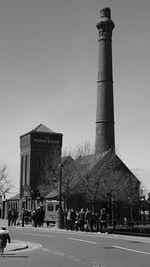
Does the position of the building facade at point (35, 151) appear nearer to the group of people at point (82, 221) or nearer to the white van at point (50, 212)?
the white van at point (50, 212)

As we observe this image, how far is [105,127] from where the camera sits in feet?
223

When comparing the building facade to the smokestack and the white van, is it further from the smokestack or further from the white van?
the white van

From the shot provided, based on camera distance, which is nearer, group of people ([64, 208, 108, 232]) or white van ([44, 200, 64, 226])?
group of people ([64, 208, 108, 232])

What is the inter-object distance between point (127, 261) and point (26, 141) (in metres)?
72.5

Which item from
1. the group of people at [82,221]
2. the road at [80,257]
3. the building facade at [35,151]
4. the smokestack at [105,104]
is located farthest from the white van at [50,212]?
the building facade at [35,151]

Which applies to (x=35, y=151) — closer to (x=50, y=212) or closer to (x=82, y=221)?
(x=50, y=212)

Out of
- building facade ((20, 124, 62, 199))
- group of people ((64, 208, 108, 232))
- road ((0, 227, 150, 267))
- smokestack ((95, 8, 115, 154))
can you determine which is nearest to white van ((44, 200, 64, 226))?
group of people ((64, 208, 108, 232))

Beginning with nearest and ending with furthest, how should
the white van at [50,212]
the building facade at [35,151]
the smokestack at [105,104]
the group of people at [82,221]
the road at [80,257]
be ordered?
the road at [80,257] → the group of people at [82,221] → the white van at [50,212] → the smokestack at [105,104] → the building facade at [35,151]

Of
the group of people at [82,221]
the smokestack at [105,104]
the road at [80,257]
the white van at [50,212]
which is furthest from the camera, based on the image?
the smokestack at [105,104]

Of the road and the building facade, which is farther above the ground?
the building facade

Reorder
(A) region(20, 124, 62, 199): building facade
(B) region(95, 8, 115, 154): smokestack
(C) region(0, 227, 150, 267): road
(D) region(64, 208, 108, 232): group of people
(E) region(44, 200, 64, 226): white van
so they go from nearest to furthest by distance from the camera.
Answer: (C) region(0, 227, 150, 267): road < (D) region(64, 208, 108, 232): group of people < (E) region(44, 200, 64, 226): white van < (B) region(95, 8, 115, 154): smokestack < (A) region(20, 124, 62, 199): building facade

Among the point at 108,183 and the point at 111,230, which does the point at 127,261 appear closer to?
the point at 111,230

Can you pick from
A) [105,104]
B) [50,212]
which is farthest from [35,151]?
[50,212]

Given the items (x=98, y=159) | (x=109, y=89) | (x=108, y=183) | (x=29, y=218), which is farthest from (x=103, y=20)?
(x=29, y=218)
